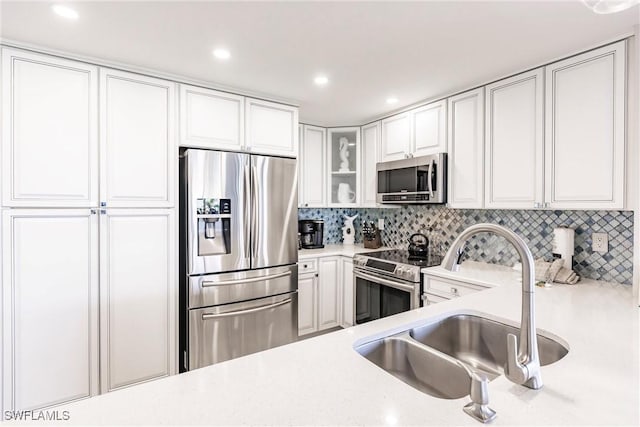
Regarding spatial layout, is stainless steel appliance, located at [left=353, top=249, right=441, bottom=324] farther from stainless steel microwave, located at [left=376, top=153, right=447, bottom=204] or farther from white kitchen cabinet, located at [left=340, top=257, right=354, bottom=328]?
stainless steel microwave, located at [left=376, top=153, right=447, bottom=204]

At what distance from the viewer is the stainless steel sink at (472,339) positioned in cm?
133

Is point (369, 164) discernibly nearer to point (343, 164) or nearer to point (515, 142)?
point (343, 164)

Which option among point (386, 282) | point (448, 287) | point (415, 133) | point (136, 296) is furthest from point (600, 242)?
point (136, 296)

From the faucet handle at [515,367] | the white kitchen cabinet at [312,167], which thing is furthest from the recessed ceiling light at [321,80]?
the faucet handle at [515,367]

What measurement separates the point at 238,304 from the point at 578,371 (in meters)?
2.12

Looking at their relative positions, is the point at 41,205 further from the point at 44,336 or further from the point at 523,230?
the point at 523,230

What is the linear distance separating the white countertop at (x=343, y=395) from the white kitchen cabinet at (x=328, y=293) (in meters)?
2.04

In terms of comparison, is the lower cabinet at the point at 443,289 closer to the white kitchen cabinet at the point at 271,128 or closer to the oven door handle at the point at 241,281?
the oven door handle at the point at 241,281

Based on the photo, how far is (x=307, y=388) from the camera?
0.83 metres

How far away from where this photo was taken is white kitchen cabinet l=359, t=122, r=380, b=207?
336 centimetres

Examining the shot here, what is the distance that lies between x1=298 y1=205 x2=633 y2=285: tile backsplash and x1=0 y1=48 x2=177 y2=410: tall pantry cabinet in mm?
1838

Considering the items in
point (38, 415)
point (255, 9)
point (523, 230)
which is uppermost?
point (255, 9)

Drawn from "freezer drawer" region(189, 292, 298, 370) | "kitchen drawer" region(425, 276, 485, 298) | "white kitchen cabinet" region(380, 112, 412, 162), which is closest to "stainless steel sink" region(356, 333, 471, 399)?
"kitchen drawer" region(425, 276, 485, 298)

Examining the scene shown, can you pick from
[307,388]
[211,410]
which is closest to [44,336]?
[211,410]
